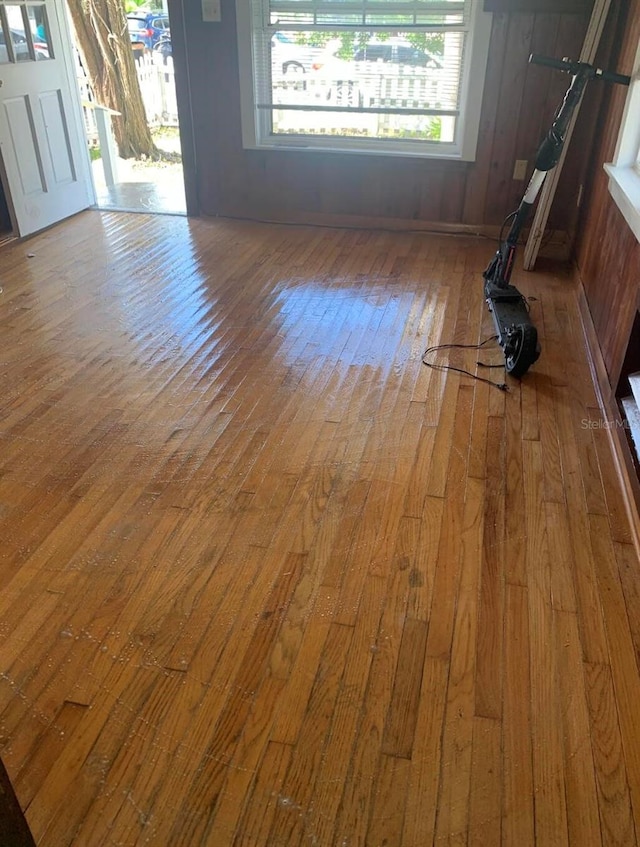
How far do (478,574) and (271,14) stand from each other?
399 cm

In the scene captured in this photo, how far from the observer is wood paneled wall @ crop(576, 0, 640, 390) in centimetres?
249

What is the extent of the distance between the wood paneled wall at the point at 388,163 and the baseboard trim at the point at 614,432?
4.74 feet

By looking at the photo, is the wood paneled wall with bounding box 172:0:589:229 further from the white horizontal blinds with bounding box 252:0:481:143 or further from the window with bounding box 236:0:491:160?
the white horizontal blinds with bounding box 252:0:481:143

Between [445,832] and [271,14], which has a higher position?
[271,14]

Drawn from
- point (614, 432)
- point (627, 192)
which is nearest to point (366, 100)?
point (627, 192)

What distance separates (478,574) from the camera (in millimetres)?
1812

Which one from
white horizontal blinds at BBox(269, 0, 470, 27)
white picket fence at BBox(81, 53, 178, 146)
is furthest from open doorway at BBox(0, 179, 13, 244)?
white picket fence at BBox(81, 53, 178, 146)

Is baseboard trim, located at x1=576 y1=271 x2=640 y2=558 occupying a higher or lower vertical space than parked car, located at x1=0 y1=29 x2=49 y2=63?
lower

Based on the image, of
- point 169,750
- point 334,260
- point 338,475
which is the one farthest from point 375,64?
point 169,750

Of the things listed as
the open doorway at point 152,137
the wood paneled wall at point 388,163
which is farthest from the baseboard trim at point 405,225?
the open doorway at point 152,137

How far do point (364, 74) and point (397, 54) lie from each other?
0.24 m

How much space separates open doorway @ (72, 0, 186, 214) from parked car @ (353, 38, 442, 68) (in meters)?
1.54

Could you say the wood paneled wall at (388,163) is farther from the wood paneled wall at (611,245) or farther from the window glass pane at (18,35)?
the window glass pane at (18,35)

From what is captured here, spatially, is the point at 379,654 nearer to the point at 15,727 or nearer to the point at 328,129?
the point at 15,727
